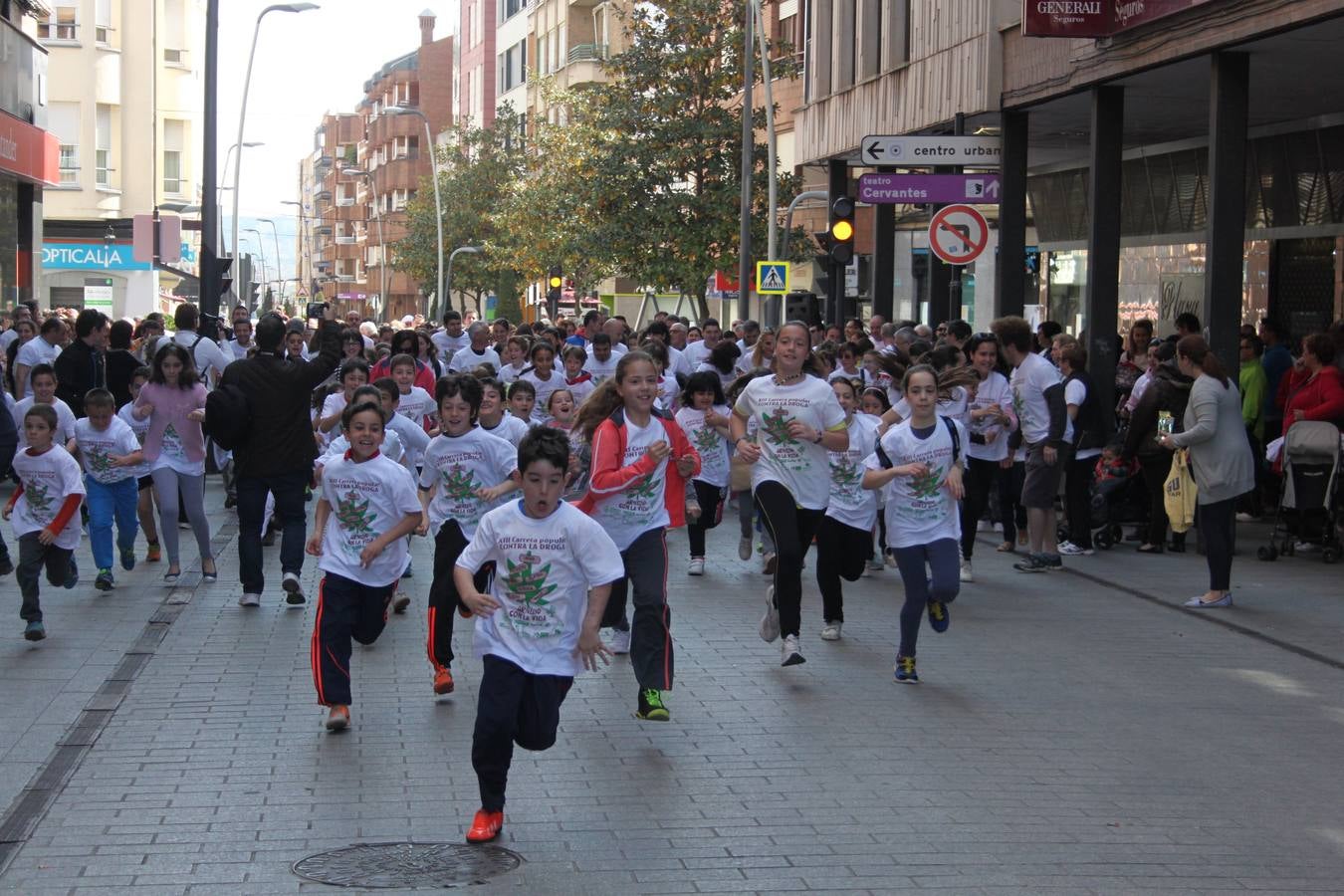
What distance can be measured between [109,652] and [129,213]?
156ft

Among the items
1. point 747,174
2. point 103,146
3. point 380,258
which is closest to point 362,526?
point 747,174

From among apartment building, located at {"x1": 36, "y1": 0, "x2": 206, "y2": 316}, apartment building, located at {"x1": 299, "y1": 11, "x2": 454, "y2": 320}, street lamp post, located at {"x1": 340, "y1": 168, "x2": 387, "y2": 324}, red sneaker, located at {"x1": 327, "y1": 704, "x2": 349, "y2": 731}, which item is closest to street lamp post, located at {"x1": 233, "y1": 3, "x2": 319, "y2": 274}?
apartment building, located at {"x1": 36, "y1": 0, "x2": 206, "y2": 316}

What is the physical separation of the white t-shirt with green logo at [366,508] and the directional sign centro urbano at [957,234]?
11.9m

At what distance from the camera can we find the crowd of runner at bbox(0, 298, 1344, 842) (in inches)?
254

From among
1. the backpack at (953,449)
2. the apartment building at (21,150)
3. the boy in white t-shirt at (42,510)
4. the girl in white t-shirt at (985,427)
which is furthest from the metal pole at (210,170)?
the backpack at (953,449)

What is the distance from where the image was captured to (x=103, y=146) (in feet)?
177

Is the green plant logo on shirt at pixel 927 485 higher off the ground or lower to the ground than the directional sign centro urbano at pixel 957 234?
lower

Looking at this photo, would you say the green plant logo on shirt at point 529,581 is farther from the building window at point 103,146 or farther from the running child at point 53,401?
the building window at point 103,146

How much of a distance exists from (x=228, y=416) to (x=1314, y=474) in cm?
837

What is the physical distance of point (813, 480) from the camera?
31.9ft

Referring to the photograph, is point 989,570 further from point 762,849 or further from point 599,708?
point 762,849

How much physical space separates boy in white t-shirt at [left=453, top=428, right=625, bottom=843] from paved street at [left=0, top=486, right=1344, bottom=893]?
36 cm

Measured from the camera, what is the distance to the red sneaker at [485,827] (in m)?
6.22

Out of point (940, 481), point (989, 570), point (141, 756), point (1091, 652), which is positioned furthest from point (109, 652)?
point (989, 570)
